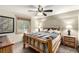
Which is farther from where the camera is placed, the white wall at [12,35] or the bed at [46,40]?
the bed at [46,40]

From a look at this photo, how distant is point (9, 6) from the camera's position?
43.3 inches

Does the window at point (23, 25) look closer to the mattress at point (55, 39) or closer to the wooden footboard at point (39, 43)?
the wooden footboard at point (39, 43)

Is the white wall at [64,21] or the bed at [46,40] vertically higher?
the white wall at [64,21]

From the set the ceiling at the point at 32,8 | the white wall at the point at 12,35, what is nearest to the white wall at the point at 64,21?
the ceiling at the point at 32,8

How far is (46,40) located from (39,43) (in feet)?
0.59

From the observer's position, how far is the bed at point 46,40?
119 centimetres

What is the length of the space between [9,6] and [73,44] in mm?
1235

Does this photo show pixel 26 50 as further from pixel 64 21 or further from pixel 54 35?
pixel 64 21

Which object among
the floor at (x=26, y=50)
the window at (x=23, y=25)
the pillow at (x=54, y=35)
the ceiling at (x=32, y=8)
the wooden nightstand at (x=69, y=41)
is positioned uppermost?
the ceiling at (x=32, y=8)

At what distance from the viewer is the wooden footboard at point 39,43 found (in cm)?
119

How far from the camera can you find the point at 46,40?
1.21 metres

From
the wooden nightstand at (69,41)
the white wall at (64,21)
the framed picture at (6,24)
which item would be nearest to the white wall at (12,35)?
the framed picture at (6,24)
